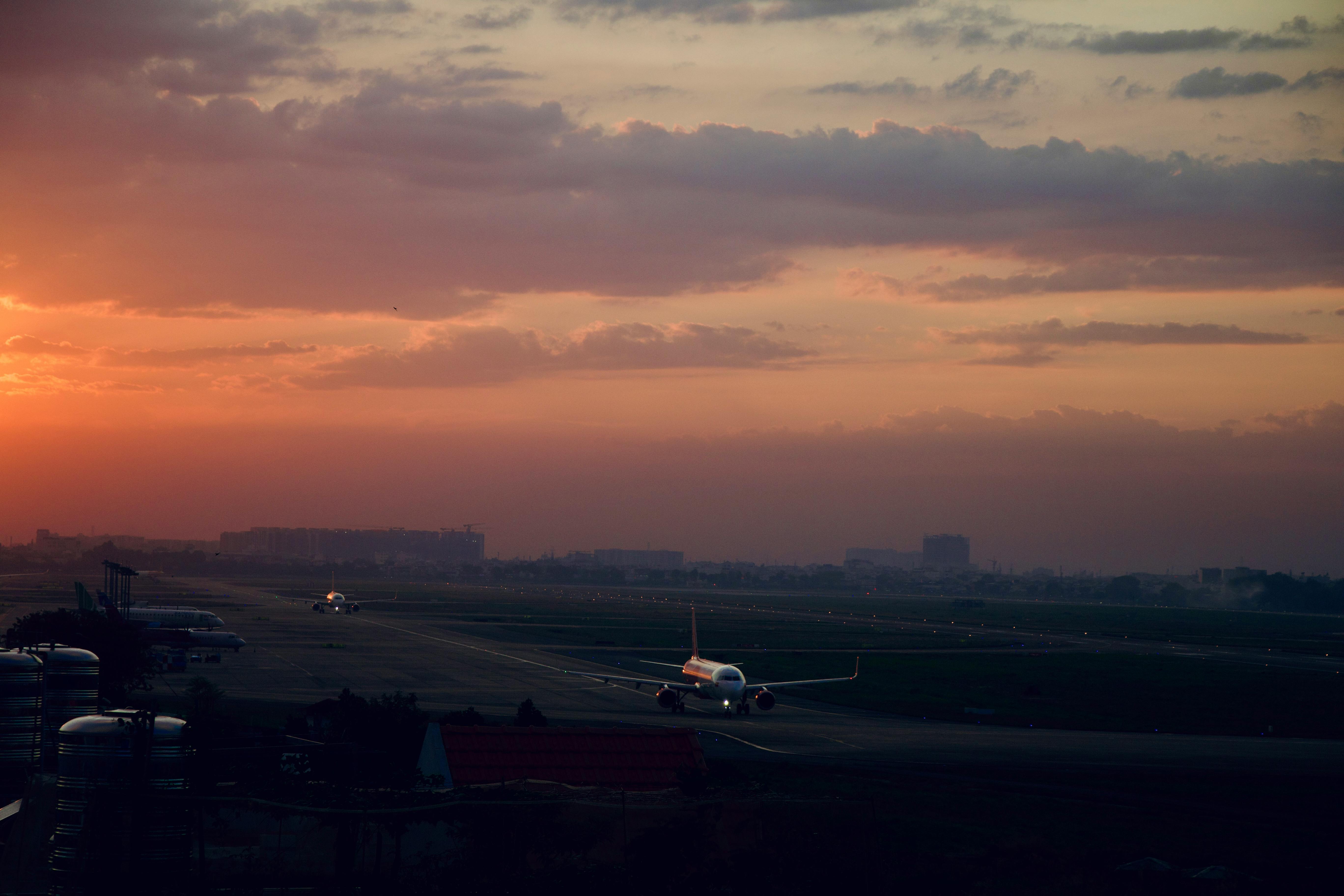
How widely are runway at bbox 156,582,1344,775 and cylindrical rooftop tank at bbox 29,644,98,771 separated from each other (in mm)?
34245

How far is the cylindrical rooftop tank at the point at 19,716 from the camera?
31.4m

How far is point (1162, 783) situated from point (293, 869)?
1782 inches

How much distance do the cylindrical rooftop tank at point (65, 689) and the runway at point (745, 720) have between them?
34.2m

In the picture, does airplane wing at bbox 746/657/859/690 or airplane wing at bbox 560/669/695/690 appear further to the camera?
airplane wing at bbox 746/657/859/690

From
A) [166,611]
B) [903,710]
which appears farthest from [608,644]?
[903,710]

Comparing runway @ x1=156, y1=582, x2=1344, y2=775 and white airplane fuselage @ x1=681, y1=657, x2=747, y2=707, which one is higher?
white airplane fuselage @ x1=681, y1=657, x2=747, y2=707

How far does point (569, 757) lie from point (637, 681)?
52692 millimetres

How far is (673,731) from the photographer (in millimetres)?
37656

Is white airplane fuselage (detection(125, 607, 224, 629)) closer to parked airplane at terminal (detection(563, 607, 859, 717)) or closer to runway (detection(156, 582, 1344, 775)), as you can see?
runway (detection(156, 582, 1344, 775))

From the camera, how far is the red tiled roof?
1377 inches

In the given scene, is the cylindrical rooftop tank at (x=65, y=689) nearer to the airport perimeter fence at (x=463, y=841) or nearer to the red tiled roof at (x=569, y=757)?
the airport perimeter fence at (x=463, y=841)

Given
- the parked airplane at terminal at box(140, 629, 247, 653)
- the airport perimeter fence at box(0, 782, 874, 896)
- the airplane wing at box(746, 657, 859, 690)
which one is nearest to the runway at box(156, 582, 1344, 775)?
the airplane wing at box(746, 657, 859, 690)

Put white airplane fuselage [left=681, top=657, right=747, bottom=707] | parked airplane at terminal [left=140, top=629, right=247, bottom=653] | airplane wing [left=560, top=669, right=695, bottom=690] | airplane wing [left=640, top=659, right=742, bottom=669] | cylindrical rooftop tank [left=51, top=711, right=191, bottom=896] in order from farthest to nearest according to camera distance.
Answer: parked airplane at terminal [left=140, top=629, right=247, bottom=653], airplane wing [left=640, top=659, right=742, bottom=669], airplane wing [left=560, top=669, right=695, bottom=690], white airplane fuselage [left=681, top=657, right=747, bottom=707], cylindrical rooftop tank [left=51, top=711, right=191, bottom=896]

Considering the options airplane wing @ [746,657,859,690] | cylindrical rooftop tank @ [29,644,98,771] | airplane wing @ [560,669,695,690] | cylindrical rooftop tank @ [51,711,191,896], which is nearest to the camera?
cylindrical rooftop tank @ [51,711,191,896]
